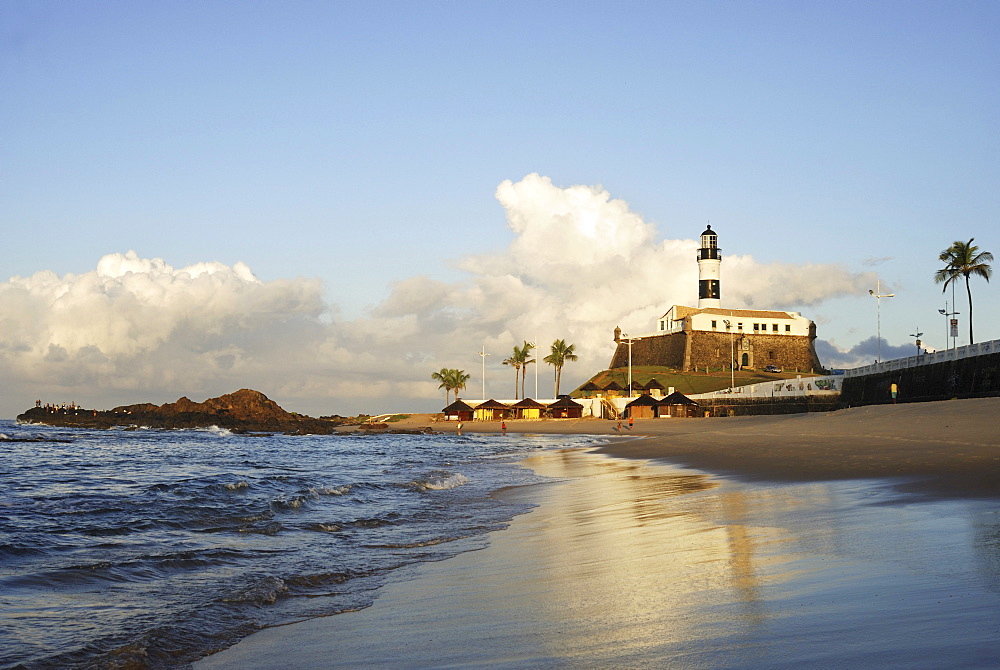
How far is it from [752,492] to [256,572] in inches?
325

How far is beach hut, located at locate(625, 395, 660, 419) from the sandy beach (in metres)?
60.7

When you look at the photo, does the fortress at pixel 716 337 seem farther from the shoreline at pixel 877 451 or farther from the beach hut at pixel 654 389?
the shoreline at pixel 877 451

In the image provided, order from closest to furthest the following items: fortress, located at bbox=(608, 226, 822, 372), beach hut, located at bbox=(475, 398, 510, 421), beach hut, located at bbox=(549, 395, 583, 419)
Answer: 1. beach hut, located at bbox=(549, 395, 583, 419)
2. beach hut, located at bbox=(475, 398, 510, 421)
3. fortress, located at bbox=(608, 226, 822, 372)

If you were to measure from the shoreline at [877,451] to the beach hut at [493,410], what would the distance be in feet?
169

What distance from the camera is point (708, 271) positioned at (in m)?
107

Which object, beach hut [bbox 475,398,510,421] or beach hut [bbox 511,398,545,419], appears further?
beach hut [bbox 475,398,510,421]

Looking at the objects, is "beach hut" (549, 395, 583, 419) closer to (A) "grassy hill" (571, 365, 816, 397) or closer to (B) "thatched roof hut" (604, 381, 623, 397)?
(B) "thatched roof hut" (604, 381, 623, 397)

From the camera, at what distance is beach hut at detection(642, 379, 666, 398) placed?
280ft

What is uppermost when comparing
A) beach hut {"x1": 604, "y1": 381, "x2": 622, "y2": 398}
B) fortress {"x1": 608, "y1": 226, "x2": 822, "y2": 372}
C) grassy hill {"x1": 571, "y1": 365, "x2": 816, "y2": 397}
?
fortress {"x1": 608, "y1": 226, "x2": 822, "y2": 372}

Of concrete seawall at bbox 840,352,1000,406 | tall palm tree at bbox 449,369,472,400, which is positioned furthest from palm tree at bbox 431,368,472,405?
concrete seawall at bbox 840,352,1000,406

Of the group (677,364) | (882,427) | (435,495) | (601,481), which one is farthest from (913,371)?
(677,364)

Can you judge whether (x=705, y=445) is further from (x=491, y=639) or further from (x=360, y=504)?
(x=491, y=639)

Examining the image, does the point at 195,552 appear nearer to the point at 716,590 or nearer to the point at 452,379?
the point at 716,590

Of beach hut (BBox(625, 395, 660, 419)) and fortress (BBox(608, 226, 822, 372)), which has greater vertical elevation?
fortress (BBox(608, 226, 822, 372))
